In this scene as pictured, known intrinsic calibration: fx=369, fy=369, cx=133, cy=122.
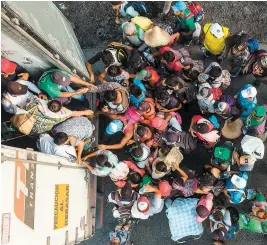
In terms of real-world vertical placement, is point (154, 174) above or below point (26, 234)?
above

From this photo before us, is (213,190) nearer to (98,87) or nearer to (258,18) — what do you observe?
(98,87)

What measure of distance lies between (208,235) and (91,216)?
2.02 meters

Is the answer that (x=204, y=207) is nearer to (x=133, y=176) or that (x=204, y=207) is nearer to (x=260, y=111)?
(x=133, y=176)

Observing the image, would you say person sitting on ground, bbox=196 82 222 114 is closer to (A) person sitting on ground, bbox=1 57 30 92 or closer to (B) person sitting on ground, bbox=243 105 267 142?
(B) person sitting on ground, bbox=243 105 267 142

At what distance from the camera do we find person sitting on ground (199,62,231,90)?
519cm

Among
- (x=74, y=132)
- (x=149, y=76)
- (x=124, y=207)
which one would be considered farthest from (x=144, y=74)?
(x=124, y=207)

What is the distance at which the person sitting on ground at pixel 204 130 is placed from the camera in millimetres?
5191

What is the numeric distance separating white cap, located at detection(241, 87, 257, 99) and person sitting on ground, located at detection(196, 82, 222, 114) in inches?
14.1

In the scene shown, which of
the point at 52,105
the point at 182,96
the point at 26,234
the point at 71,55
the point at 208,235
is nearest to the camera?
the point at 26,234

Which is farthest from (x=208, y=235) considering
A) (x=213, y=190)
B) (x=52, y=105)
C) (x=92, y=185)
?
(x=52, y=105)

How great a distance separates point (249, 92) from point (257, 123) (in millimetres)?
466

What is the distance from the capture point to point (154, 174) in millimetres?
5367

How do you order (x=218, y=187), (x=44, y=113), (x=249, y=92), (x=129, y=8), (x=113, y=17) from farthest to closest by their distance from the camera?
(x=113, y=17) → (x=129, y=8) → (x=218, y=187) → (x=249, y=92) → (x=44, y=113)

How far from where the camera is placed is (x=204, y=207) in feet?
16.8
